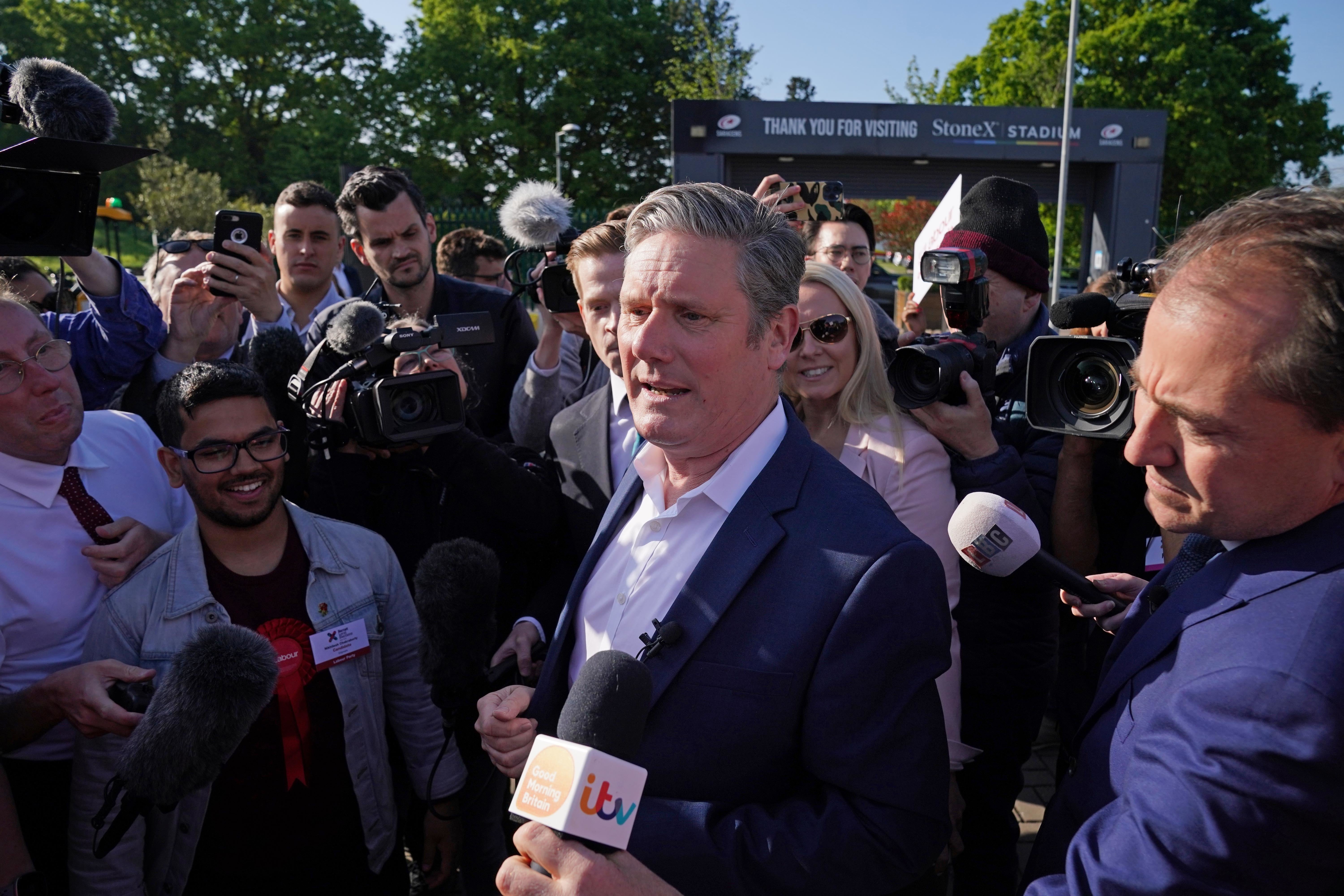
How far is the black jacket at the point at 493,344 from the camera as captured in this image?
4.02 metres

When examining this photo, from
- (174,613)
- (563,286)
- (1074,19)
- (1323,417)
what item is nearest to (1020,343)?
(563,286)

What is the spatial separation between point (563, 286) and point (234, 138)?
41604mm

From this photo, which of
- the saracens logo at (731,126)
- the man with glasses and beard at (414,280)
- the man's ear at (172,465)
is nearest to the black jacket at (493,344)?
the man with glasses and beard at (414,280)

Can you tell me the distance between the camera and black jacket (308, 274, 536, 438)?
402 cm

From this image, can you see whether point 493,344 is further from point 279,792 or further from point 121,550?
point 279,792

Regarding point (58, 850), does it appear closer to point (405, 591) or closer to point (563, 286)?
point (405, 591)

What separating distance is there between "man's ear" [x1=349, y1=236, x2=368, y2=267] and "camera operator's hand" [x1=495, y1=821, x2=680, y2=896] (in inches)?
145

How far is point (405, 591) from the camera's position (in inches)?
111

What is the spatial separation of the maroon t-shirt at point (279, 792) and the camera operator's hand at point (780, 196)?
1.85 metres

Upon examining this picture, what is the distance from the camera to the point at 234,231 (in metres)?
3.29

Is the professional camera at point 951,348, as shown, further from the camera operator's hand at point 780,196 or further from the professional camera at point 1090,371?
the camera operator's hand at point 780,196

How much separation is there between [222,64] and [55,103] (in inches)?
1679

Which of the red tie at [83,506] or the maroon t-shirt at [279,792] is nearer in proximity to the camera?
the maroon t-shirt at [279,792]

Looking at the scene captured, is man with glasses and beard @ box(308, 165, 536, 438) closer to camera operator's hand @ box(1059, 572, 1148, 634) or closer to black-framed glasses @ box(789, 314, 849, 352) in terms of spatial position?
black-framed glasses @ box(789, 314, 849, 352)
